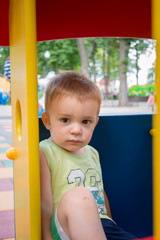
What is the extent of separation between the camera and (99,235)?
989mm

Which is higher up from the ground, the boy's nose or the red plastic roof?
the red plastic roof

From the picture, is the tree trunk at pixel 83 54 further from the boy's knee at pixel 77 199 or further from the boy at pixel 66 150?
the boy's knee at pixel 77 199

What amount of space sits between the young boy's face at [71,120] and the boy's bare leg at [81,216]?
0.28m

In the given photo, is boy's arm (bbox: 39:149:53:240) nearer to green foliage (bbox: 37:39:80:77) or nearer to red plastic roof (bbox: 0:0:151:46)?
red plastic roof (bbox: 0:0:151:46)

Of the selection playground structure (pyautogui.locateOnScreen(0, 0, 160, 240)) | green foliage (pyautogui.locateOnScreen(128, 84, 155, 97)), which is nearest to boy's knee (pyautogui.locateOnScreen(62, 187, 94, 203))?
playground structure (pyautogui.locateOnScreen(0, 0, 160, 240))

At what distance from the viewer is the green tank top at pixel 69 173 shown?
128cm

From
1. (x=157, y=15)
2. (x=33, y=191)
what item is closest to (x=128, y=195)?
(x=33, y=191)

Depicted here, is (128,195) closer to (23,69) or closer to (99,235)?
(99,235)

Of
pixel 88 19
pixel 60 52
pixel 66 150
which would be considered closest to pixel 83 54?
pixel 60 52

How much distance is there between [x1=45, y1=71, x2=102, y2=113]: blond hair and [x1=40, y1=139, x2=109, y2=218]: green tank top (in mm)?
195

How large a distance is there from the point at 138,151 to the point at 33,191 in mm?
1121

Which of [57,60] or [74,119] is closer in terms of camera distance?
[74,119]

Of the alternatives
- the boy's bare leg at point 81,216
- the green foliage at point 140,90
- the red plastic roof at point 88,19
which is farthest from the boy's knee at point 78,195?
the green foliage at point 140,90

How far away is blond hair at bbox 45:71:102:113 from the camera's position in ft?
4.21
